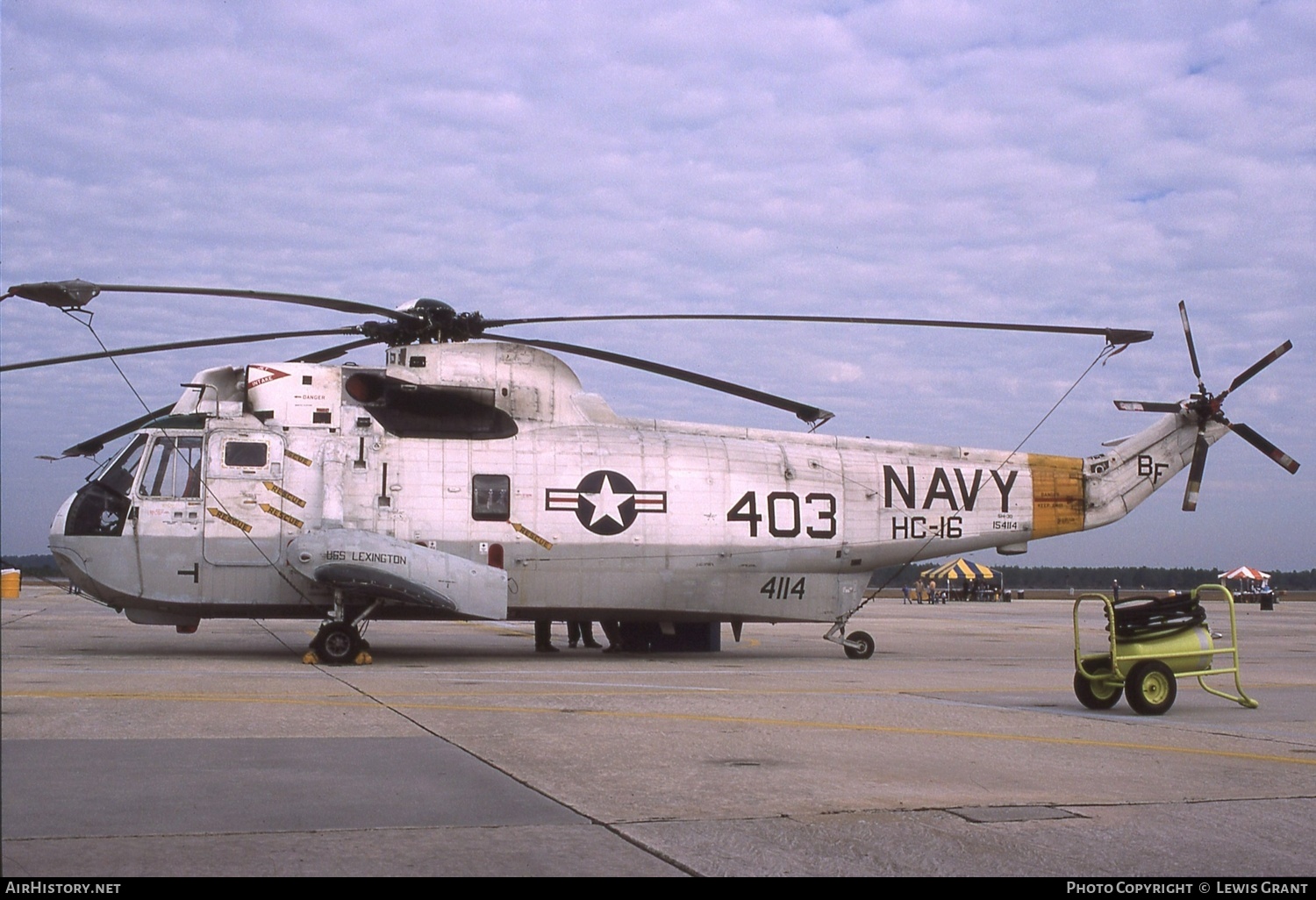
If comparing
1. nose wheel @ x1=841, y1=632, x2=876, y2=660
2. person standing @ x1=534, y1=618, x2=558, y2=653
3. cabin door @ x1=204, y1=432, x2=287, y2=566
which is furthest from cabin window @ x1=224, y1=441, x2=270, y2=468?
nose wheel @ x1=841, y1=632, x2=876, y2=660

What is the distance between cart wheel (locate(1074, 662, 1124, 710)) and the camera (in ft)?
37.2

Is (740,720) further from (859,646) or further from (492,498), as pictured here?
(859,646)

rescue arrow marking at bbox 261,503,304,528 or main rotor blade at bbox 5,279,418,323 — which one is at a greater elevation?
main rotor blade at bbox 5,279,418,323

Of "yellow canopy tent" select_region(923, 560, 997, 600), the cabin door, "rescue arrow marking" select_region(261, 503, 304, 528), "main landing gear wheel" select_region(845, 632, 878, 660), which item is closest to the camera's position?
the cabin door

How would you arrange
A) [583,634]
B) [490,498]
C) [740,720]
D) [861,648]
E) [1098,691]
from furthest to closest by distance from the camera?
[583,634] → [861,648] → [490,498] → [1098,691] → [740,720]

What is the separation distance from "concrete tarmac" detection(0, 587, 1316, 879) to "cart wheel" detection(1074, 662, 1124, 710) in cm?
30

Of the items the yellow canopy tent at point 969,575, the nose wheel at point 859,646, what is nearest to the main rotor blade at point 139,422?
the nose wheel at point 859,646

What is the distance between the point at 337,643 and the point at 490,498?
10.2 ft

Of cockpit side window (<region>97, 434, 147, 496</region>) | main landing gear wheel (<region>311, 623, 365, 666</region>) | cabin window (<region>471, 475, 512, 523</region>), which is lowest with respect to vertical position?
main landing gear wheel (<region>311, 623, 365, 666</region>)

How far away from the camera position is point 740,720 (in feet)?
32.3

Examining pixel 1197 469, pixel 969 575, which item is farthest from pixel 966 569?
pixel 1197 469

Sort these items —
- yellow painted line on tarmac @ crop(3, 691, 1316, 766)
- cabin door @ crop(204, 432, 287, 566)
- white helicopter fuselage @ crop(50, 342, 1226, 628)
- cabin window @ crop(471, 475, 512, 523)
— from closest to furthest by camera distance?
1. yellow painted line on tarmac @ crop(3, 691, 1316, 766)
2. white helicopter fuselage @ crop(50, 342, 1226, 628)
3. cabin door @ crop(204, 432, 287, 566)
4. cabin window @ crop(471, 475, 512, 523)

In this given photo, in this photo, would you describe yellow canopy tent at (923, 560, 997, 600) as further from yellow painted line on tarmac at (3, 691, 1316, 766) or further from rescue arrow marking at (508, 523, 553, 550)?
yellow painted line on tarmac at (3, 691, 1316, 766)
